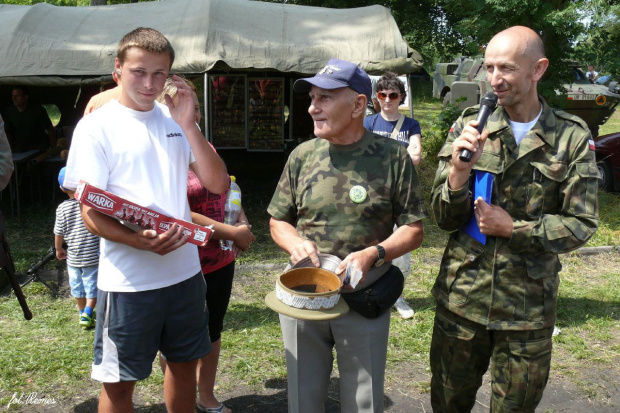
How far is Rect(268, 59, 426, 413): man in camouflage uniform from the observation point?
2.67m

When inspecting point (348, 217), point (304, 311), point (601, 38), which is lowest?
point (304, 311)

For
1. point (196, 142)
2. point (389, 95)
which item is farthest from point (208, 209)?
point (389, 95)

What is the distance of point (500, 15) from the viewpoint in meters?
9.07

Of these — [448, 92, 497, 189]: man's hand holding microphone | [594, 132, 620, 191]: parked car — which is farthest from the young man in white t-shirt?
[594, 132, 620, 191]: parked car

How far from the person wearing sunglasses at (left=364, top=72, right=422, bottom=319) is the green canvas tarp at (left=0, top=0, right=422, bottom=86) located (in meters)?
2.42

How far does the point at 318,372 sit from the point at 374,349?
0.30 m

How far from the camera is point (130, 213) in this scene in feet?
8.04

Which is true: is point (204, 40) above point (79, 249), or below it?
above

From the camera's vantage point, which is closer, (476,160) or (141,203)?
(476,160)

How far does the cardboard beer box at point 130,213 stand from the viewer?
234 cm

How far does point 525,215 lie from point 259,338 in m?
2.72

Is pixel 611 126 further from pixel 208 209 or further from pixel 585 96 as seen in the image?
pixel 208 209

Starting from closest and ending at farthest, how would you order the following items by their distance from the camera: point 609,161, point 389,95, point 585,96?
point 389,95 < point 609,161 < point 585,96

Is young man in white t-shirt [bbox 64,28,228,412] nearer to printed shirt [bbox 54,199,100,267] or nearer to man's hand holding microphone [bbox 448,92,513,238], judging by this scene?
man's hand holding microphone [bbox 448,92,513,238]
